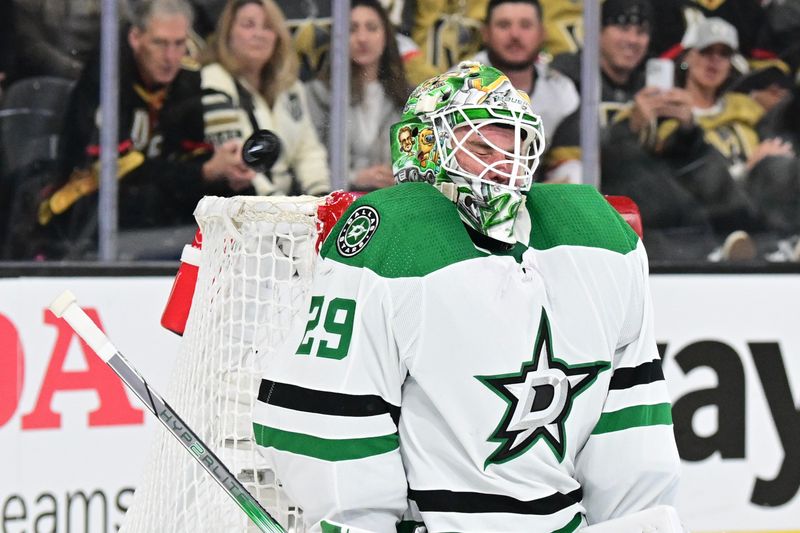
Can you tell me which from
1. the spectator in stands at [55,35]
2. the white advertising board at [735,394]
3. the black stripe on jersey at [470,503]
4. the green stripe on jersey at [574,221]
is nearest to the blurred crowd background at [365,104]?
the spectator in stands at [55,35]

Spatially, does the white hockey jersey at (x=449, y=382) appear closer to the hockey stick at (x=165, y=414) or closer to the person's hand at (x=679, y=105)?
the hockey stick at (x=165, y=414)

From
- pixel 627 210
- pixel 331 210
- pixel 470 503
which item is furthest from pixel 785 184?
pixel 470 503

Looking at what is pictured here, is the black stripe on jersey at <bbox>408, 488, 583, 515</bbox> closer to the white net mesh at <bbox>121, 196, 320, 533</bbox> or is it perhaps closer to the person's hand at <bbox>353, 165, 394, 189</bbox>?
the white net mesh at <bbox>121, 196, 320, 533</bbox>

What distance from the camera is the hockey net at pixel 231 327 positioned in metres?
2.29

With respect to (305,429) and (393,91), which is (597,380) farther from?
(393,91)

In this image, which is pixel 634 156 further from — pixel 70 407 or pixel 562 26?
pixel 70 407

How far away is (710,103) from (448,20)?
0.83m

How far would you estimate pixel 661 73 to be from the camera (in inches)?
161

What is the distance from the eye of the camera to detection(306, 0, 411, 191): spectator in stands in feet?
12.4

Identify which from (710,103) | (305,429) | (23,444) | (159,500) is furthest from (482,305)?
(710,103)

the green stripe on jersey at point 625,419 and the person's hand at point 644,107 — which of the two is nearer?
the green stripe on jersey at point 625,419

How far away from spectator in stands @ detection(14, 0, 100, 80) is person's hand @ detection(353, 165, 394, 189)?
2.53 ft

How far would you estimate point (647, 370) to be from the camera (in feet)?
5.93

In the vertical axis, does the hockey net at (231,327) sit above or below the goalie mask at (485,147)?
below
